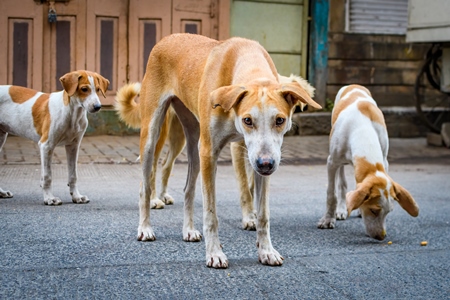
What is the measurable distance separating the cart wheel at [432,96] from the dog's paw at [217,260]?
8.89m

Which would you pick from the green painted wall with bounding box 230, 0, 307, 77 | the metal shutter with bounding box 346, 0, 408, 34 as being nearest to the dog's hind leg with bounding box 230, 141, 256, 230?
the green painted wall with bounding box 230, 0, 307, 77

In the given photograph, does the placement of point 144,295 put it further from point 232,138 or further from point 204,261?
point 232,138

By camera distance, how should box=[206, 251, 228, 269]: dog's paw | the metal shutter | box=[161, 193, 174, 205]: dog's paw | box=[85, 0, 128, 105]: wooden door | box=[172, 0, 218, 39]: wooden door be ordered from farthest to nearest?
the metal shutter
box=[172, 0, 218, 39]: wooden door
box=[85, 0, 128, 105]: wooden door
box=[161, 193, 174, 205]: dog's paw
box=[206, 251, 228, 269]: dog's paw

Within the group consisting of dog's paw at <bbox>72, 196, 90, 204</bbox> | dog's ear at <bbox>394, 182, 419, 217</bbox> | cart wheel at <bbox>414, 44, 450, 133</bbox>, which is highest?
cart wheel at <bbox>414, 44, 450, 133</bbox>

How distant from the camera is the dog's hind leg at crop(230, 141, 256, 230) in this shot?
17.8 feet

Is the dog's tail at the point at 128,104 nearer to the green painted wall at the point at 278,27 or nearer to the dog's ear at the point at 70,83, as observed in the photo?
the dog's ear at the point at 70,83

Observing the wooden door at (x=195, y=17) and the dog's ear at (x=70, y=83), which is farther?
the wooden door at (x=195, y=17)

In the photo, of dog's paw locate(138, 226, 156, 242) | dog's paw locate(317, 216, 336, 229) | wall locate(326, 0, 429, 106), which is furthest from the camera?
wall locate(326, 0, 429, 106)

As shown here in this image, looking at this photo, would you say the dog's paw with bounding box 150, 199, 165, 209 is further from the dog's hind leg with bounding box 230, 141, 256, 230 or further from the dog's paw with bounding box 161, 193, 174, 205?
the dog's hind leg with bounding box 230, 141, 256, 230

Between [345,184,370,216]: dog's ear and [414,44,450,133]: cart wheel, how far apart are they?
784 centimetres

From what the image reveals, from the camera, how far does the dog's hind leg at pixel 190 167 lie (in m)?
4.94

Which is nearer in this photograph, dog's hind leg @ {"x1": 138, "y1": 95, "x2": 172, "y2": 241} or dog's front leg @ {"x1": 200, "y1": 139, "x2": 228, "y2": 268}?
dog's front leg @ {"x1": 200, "y1": 139, "x2": 228, "y2": 268}

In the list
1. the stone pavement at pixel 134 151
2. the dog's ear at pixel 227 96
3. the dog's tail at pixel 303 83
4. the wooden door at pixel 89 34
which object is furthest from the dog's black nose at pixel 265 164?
the wooden door at pixel 89 34

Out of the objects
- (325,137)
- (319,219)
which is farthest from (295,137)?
(319,219)
